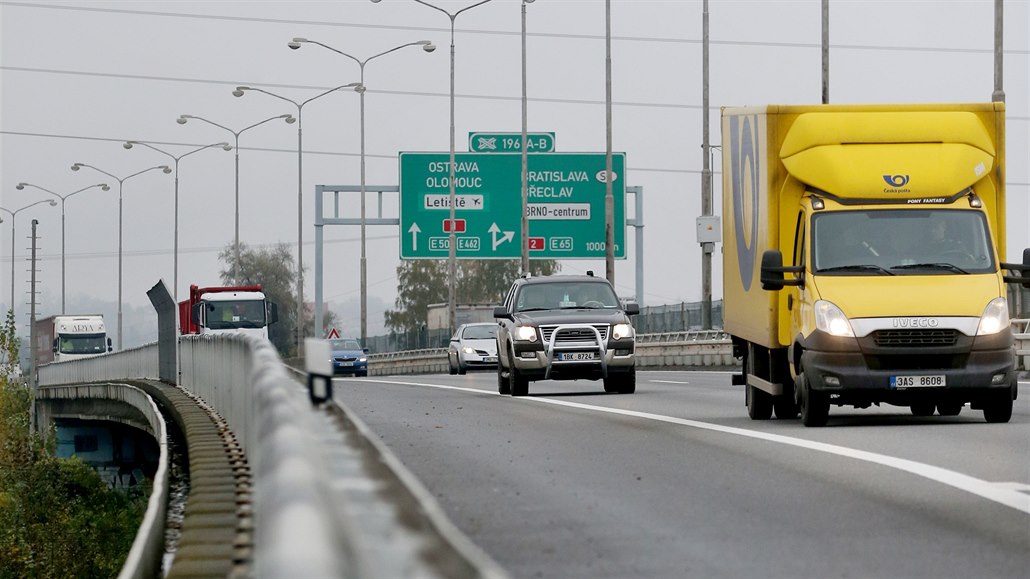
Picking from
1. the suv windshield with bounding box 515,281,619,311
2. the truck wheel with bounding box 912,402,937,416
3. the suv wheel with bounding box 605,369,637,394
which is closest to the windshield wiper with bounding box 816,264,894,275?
the truck wheel with bounding box 912,402,937,416

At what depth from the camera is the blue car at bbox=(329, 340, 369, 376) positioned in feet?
196

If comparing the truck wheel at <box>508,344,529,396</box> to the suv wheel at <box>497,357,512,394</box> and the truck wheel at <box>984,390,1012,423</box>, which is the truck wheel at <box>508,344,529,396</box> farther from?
the truck wheel at <box>984,390,1012,423</box>

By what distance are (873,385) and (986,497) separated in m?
5.75

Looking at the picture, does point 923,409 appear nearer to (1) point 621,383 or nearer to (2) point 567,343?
(2) point 567,343

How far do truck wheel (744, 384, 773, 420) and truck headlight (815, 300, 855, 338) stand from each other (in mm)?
2441

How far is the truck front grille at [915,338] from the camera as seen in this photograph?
15.9 metres

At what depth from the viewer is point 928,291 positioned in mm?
16031

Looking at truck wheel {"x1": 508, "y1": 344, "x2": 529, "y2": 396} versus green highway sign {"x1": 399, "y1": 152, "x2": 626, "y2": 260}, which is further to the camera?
green highway sign {"x1": 399, "y1": 152, "x2": 626, "y2": 260}

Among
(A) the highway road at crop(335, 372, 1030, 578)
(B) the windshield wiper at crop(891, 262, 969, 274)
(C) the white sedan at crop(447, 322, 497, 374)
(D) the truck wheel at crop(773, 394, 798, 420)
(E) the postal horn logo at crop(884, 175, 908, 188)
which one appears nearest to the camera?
(A) the highway road at crop(335, 372, 1030, 578)

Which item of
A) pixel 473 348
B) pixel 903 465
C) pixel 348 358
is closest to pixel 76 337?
pixel 348 358

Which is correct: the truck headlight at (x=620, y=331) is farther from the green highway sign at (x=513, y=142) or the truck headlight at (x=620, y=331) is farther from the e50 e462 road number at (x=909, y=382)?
the green highway sign at (x=513, y=142)

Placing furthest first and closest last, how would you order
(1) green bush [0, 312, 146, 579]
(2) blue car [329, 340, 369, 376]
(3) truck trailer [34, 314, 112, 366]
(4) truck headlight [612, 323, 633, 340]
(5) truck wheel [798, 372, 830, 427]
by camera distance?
1. (3) truck trailer [34, 314, 112, 366]
2. (1) green bush [0, 312, 146, 579]
3. (2) blue car [329, 340, 369, 376]
4. (4) truck headlight [612, 323, 633, 340]
5. (5) truck wheel [798, 372, 830, 427]

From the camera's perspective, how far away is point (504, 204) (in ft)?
194

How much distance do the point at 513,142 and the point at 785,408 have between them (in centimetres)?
4156
